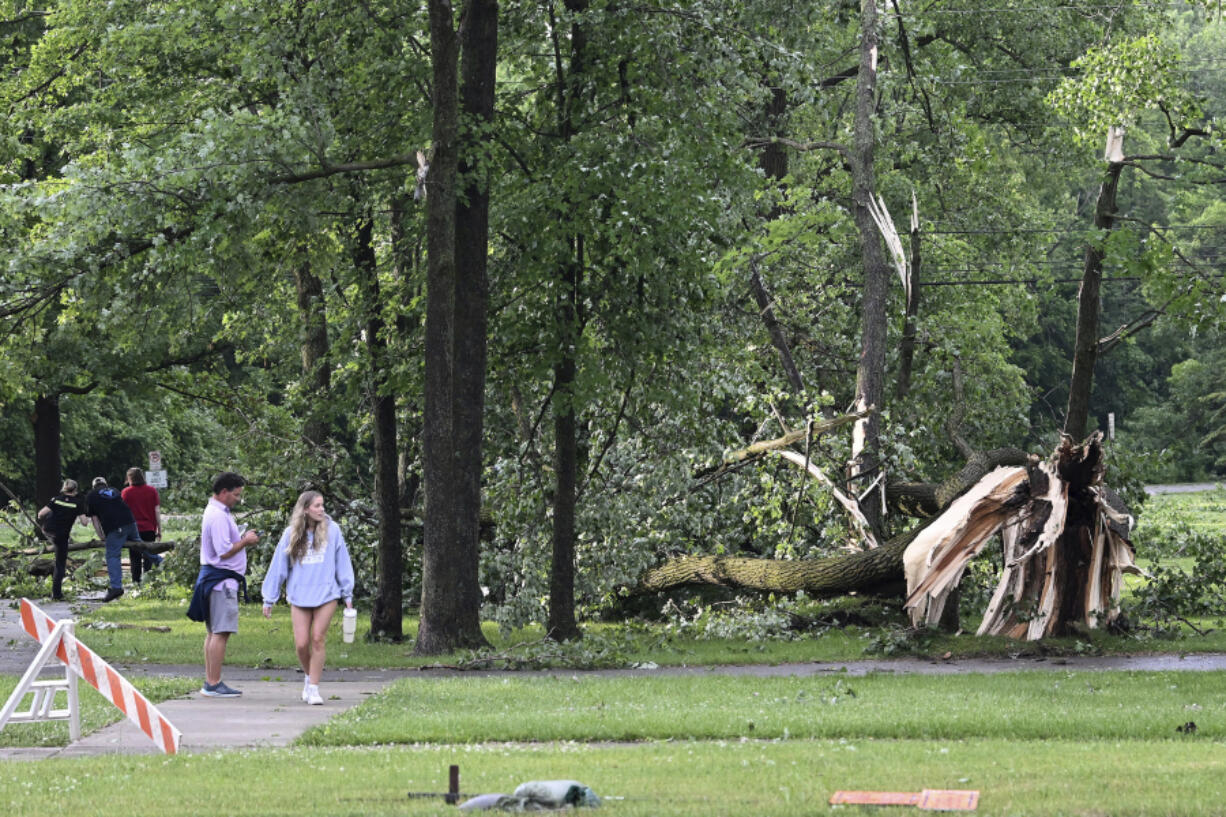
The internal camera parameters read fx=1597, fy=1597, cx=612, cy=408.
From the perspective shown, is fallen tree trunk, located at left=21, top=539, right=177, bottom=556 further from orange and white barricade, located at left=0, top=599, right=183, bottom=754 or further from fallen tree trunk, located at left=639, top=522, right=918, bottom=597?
orange and white barricade, located at left=0, top=599, right=183, bottom=754

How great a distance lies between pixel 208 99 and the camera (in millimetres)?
17953

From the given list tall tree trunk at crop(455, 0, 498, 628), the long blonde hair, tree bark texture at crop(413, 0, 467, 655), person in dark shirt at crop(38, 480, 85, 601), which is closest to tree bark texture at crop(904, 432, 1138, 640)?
tall tree trunk at crop(455, 0, 498, 628)

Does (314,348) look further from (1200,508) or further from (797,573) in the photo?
(1200,508)

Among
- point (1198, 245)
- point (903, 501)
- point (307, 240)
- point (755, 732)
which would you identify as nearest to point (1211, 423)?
point (1198, 245)

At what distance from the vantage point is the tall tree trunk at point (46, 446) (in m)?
30.1

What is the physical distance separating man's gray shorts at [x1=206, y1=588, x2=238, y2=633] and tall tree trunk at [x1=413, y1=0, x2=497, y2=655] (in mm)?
3716

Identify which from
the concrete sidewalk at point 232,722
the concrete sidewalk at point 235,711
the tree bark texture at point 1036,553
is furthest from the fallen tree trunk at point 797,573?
the concrete sidewalk at point 232,722

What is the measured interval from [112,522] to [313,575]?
1278 centimetres

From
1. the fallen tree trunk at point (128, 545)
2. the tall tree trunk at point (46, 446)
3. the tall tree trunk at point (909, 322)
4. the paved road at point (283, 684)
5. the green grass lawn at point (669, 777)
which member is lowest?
the paved road at point (283, 684)

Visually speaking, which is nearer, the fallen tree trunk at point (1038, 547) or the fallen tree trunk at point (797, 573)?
the fallen tree trunk at point (1038, 547)

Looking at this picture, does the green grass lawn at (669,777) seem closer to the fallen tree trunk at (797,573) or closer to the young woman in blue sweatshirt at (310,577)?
the young woman in blue sweatshirt at (310,577)

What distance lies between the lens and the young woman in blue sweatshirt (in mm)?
11922

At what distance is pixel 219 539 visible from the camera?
12.3 meters

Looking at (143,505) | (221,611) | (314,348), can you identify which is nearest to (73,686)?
(221,611)
